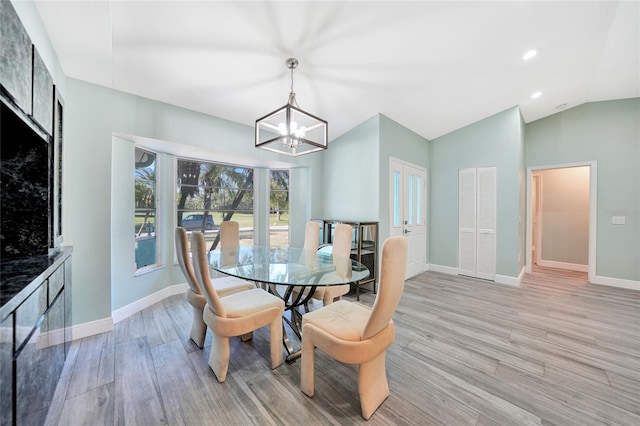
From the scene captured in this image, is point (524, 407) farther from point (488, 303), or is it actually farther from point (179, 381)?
point (179, 381)

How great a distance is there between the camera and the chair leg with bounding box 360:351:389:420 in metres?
1.46

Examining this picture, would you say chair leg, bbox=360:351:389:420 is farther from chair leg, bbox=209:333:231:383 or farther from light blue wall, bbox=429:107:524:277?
light blue wall, bbox=429:107:524:277

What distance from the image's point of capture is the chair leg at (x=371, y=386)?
4.78 feet

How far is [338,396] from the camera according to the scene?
1646 millimetres

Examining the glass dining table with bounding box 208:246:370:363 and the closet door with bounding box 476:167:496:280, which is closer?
the glass dining table with bounding box 208:246:370:363

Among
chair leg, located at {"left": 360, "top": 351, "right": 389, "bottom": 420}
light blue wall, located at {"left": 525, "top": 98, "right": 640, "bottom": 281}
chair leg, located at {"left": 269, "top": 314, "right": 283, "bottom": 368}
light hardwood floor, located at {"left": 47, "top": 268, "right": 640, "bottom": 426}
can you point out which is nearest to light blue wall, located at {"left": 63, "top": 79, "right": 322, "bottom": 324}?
light hardwood floor, located at {"left": 47, "top": 268, "right": 640, "bottom": 426}

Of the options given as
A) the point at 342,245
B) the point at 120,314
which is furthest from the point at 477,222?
the point at 120,314

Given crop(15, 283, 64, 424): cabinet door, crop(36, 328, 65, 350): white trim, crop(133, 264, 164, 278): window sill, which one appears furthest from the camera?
crop(133, 264, 164, 278): window sill

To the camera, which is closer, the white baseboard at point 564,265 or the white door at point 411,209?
the white door at point 411,209

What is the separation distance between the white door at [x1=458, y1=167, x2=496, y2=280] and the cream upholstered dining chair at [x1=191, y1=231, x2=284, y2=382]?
4162mm

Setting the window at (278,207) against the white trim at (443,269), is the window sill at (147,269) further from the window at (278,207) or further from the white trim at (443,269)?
the white trim at (443,269)

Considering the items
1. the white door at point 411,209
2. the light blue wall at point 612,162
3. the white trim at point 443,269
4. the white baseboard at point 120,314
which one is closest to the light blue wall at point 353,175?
the white door at point 411,209

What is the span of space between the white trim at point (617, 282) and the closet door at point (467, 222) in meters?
2.02

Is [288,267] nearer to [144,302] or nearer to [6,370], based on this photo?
[6,370]
